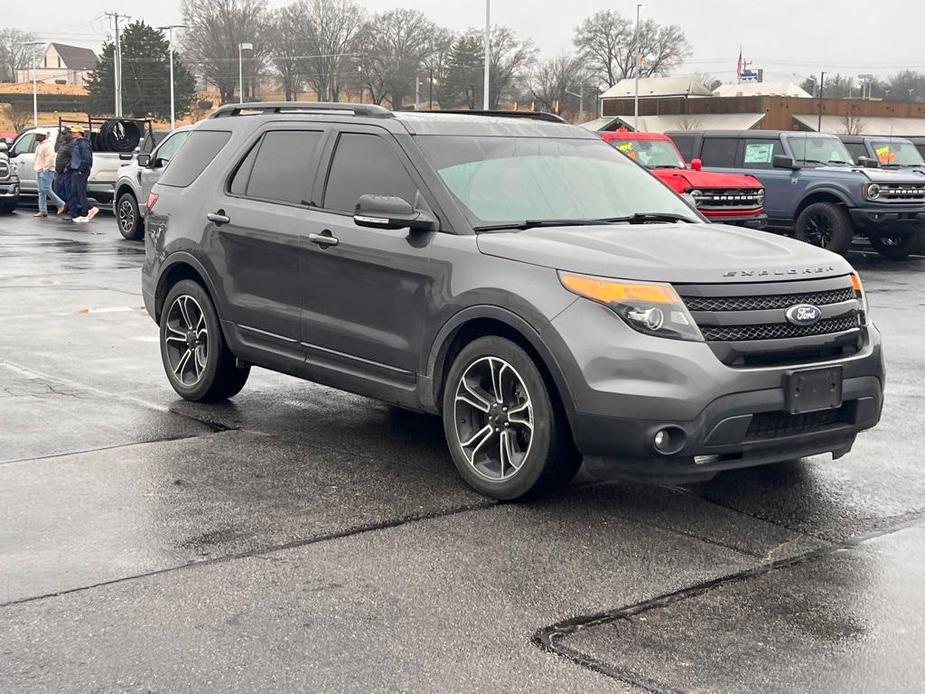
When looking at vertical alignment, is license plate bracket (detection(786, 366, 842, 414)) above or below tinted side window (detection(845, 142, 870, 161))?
below

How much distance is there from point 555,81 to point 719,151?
91.2 meters

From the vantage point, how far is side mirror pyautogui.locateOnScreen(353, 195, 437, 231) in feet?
19.5

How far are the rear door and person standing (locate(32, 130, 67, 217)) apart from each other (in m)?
19.2

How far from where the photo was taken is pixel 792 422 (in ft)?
17.6

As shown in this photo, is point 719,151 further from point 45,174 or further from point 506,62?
point 506,62

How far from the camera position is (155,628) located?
410 centimetres

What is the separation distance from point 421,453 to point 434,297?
108cm

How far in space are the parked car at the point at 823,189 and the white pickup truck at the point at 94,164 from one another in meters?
12.3

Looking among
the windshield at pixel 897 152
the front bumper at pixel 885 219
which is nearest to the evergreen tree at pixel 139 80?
the windshield at pixel 897 152

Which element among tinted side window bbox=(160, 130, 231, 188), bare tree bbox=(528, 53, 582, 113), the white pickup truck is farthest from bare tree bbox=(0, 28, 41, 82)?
tinted side window bbox=(160, 130, 231, 188)

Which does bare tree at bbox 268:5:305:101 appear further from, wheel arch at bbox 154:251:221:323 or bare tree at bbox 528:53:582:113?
wheel arch at bbox 154:251:221:323

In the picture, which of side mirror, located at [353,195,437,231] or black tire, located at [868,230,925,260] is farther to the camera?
black tire, located at [868,230,925,260]

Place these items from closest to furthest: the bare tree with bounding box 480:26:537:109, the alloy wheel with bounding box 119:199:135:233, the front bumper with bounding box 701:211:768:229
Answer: the front bumper with bounding box 701:211:768:229 → the alloy wheel with bounding box 119:199:135:233 → the bare tree with bounding box 480:26:537:109

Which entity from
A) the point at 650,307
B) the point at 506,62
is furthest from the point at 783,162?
the point at 506,62
